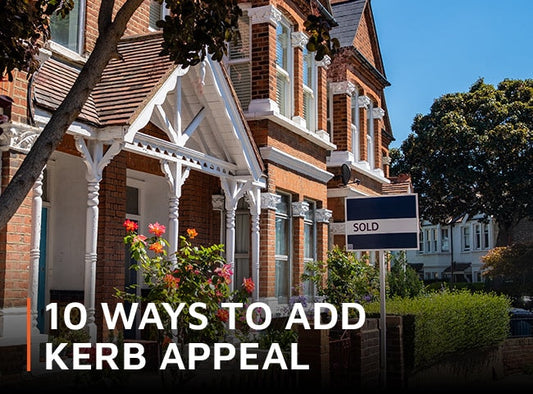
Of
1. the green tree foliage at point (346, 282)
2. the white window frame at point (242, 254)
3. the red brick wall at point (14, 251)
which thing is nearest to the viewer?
the red brick wall at point (14, 251)

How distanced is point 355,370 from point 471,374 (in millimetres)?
5915

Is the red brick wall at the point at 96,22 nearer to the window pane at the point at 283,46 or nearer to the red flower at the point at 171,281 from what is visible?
the window pane at the point at 283,46

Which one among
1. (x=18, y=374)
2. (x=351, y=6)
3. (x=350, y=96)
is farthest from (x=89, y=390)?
(x=351, y=6)

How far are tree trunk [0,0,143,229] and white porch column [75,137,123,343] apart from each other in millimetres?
3421

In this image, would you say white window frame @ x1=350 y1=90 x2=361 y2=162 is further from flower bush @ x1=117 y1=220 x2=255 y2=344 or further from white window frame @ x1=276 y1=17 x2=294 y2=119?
flower bush @ x1=117 y1=220 x2=255 y2=344

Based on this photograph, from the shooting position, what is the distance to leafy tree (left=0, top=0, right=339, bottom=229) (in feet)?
16.9

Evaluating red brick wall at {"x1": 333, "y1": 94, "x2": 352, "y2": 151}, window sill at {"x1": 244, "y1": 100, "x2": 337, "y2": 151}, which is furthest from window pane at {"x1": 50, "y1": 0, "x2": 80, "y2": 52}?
red brick wall at {"x1": 333, "y1": 94, "x2": 352, "y2": 151}

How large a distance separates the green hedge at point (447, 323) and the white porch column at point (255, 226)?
196 centimetres

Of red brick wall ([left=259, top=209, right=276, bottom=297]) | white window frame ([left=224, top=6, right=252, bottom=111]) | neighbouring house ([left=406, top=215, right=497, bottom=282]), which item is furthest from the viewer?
neighbouring house ([left=406, top=215, right=497, bottom=282])

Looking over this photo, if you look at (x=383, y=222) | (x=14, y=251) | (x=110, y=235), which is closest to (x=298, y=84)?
(x=110, y=235)

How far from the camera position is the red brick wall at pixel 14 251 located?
750cm

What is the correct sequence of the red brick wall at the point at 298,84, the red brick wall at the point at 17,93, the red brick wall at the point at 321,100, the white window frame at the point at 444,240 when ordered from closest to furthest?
the red brick wall at the point at 17,93 → the red brick wall at the point at 298,84 → the red brick wall at the point at 321,100 → the white window frame at the point at 444,240

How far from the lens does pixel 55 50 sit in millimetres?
10047

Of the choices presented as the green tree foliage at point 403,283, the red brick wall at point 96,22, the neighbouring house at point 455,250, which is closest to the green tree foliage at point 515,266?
the neighbouring house at point 455,250
